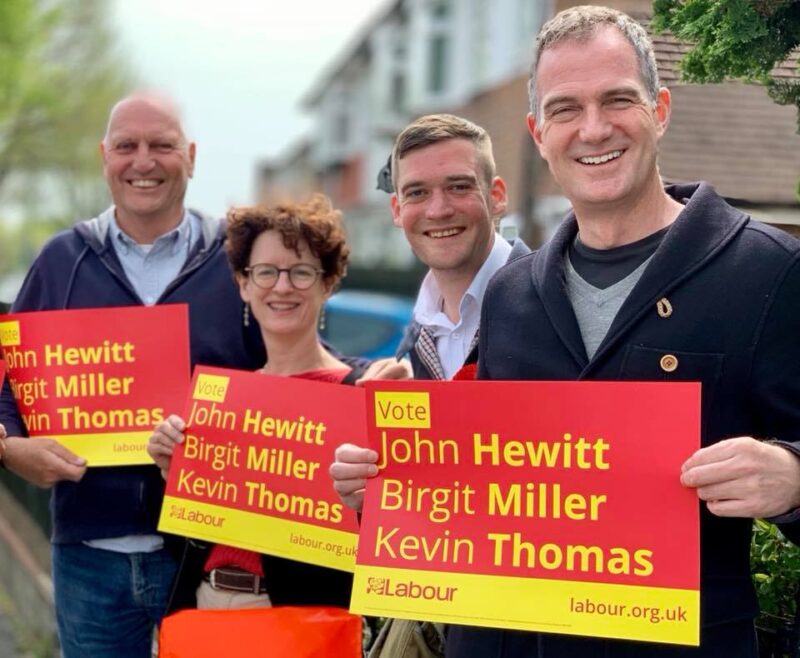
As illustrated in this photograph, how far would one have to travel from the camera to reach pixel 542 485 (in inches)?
115

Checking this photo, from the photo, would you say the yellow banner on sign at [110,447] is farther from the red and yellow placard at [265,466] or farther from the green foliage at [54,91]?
the green foliage at [54,91]

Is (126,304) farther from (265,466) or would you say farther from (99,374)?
(265,466)

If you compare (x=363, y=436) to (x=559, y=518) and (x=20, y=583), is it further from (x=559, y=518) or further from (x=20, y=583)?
(x=20, y=583)

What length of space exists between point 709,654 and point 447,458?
0.73 m

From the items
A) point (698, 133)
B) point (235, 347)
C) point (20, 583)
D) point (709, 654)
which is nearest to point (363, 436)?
point (235, 347)

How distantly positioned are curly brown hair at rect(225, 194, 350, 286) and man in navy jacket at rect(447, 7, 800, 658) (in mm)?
1329

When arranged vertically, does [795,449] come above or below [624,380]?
below

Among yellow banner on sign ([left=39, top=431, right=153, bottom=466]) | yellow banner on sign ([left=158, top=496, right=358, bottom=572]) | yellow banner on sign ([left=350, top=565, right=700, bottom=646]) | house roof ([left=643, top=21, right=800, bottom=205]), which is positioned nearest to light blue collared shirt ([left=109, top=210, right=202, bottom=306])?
yellow banner on sign ([left=39, top=431, right=153, bottom=466])

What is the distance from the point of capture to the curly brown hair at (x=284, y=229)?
4211mm

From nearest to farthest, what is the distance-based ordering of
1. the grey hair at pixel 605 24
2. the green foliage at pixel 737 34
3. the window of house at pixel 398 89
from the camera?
the grey hair at pixel 605 24
the green foliage at pixel 737 34
the window of house at pixel 398 89

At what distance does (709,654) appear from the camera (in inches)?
106

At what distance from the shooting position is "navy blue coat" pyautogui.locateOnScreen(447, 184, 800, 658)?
2617mm

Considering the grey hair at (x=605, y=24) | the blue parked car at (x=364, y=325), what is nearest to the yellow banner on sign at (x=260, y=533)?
the grey hair at (x=605, y=24)

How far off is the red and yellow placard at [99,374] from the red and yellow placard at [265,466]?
257mm
